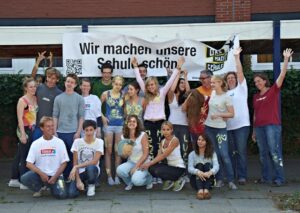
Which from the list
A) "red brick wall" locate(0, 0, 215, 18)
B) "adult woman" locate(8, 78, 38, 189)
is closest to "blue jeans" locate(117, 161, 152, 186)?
"adult woman" locate(8, 78, 38, 189)

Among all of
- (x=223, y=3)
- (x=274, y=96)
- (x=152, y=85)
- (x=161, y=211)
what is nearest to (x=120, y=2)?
(x=223, y=3)

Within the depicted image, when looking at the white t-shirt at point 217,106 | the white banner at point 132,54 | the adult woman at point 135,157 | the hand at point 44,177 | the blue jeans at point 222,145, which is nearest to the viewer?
the hand at point 44,177

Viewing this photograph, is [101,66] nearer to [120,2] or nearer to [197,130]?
[197,130]

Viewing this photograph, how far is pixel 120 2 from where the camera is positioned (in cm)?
1191

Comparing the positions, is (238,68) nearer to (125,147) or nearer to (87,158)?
(125,147)

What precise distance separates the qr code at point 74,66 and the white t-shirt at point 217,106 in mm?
2400

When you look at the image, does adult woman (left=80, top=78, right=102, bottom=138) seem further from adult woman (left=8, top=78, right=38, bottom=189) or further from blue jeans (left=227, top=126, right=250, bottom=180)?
blue jeans (left=227, top=126, right=250, bottom=180)

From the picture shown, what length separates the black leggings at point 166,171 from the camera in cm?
719

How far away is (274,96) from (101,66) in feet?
9.76

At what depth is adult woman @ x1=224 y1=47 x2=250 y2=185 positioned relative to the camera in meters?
7.51

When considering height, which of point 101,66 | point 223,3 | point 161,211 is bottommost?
point 161,211

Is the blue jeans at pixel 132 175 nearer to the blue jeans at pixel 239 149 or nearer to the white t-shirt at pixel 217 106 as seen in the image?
the white t-shirt at pixel 217 106

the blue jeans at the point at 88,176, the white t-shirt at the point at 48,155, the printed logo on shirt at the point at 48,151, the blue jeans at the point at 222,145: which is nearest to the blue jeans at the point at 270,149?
the blue jeans at the point at 222,145

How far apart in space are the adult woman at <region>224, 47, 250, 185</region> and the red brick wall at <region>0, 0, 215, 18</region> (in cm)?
453
